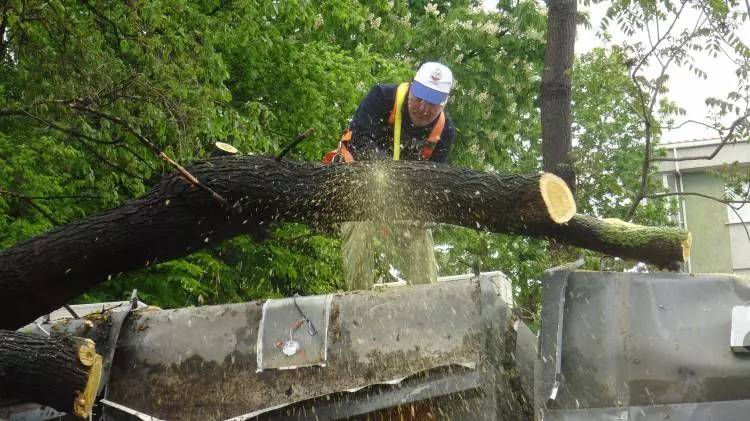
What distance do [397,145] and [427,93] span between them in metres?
0.38

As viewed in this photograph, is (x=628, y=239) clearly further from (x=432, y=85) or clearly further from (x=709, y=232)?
(x=709, y=232)

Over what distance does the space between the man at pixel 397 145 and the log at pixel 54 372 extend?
2.11 metres

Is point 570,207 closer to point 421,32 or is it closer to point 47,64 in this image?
point 47,64

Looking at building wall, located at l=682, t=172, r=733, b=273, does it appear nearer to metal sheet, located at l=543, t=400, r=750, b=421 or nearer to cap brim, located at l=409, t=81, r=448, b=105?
cap brim, located at l=409, t=81, r=448, b=105

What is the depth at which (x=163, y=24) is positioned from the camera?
8.50m

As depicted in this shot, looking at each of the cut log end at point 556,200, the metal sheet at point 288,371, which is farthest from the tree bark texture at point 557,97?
the metal sheet at point 288,371

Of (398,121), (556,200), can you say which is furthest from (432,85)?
(556,200)

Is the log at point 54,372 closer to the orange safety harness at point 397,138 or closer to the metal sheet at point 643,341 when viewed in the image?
the metal sheet at point 643,341

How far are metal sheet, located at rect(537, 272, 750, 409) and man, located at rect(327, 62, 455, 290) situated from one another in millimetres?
1952

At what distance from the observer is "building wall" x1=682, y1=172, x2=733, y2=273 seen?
24834mm

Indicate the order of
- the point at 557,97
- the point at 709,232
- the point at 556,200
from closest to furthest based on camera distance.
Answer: the point at 556,200
the point at 557,97
the point at 709,232

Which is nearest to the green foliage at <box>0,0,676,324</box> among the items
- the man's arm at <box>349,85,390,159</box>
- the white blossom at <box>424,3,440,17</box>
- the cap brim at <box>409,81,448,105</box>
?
the white blossom at <box>424,3,440,17</box>

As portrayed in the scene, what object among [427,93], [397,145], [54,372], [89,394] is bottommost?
[89,394]

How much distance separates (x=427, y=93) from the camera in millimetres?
5863
